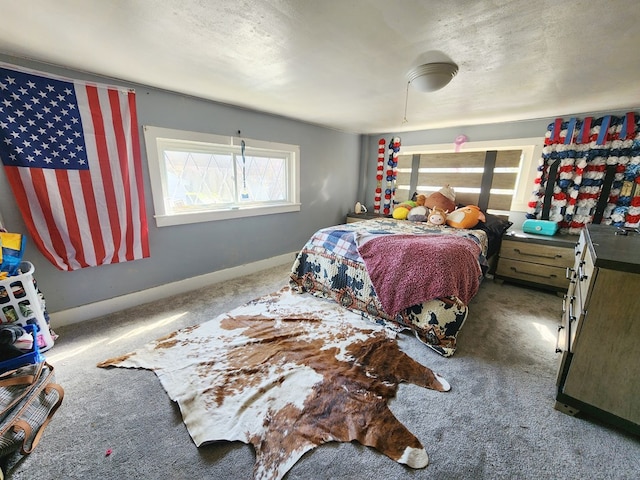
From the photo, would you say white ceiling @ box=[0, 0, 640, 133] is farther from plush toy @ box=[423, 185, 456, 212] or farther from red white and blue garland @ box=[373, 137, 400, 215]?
red white and blue garland @ box=[373, 137, 400, 215]

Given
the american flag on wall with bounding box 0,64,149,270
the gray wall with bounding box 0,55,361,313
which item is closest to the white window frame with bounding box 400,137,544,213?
the gray wall with bounding box 0,55,361,313

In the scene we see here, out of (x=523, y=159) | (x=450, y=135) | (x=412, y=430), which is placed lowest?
(x=412, y=430)

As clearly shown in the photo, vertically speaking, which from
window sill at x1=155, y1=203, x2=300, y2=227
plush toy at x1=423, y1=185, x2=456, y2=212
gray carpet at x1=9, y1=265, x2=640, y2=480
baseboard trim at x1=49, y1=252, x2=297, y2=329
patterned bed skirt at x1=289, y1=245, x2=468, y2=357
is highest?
plush toy at x1=423, y1=185, x2=456, y2=212

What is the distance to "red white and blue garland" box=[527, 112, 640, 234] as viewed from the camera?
2619 millimetres

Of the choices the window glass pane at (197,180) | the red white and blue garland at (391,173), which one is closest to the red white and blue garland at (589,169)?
the red white and blue garland at (391,173)

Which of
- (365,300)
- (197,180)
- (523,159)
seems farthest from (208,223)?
(523,159)

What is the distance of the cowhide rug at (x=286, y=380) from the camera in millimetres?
1220

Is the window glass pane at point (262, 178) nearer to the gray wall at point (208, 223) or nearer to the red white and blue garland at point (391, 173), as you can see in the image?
the gray wall at point (208, 223)

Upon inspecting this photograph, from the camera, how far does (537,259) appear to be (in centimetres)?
283

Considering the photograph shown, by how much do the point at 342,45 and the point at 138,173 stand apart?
2.03m

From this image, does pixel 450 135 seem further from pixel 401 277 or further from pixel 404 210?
pixel 401 277

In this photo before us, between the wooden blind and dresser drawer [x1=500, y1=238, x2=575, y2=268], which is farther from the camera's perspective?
the wooden blind

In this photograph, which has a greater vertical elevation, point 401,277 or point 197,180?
point 197,180

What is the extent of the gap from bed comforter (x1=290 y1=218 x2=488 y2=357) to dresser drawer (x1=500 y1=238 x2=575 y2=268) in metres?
0.52
